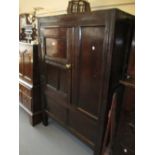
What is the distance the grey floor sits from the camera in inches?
78.4

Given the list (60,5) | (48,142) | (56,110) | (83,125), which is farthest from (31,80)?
(60,5)

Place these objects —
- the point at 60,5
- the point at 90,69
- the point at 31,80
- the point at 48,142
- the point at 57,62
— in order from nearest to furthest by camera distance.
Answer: the point at 90,69
the point at 57,62
the point at 48,142
the point at 31,80
the point at 60,5

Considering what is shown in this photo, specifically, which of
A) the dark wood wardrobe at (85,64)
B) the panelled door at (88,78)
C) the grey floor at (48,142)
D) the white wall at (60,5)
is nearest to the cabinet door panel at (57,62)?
the dark wood wardrobe at (85,64)

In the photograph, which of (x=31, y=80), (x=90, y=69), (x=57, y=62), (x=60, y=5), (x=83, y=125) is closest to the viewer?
(x=90, y=69)

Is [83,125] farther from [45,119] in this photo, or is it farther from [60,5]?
[60,5]

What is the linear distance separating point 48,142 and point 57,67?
984mm

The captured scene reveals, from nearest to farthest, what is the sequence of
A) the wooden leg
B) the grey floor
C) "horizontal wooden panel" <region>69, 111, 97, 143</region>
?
"horizontal wooden panel" <region>69, 111, 97, 143</region> → the grey floor → the wooden leg

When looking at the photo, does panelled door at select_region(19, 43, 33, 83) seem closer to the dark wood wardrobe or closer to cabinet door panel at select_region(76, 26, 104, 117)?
the dark wood wardrobe

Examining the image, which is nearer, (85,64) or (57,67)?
(85,64)

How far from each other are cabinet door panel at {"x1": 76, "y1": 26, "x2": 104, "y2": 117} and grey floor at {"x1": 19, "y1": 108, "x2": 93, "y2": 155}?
612 millimetres

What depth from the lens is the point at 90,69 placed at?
5.20 ft

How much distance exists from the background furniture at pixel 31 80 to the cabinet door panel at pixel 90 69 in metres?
0.87

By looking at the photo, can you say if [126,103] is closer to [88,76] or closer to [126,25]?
[88,76]

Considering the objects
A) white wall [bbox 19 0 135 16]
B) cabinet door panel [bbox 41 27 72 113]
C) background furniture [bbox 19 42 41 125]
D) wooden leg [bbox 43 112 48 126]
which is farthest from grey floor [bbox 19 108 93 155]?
white wall [bbox 19 0 135 16]
